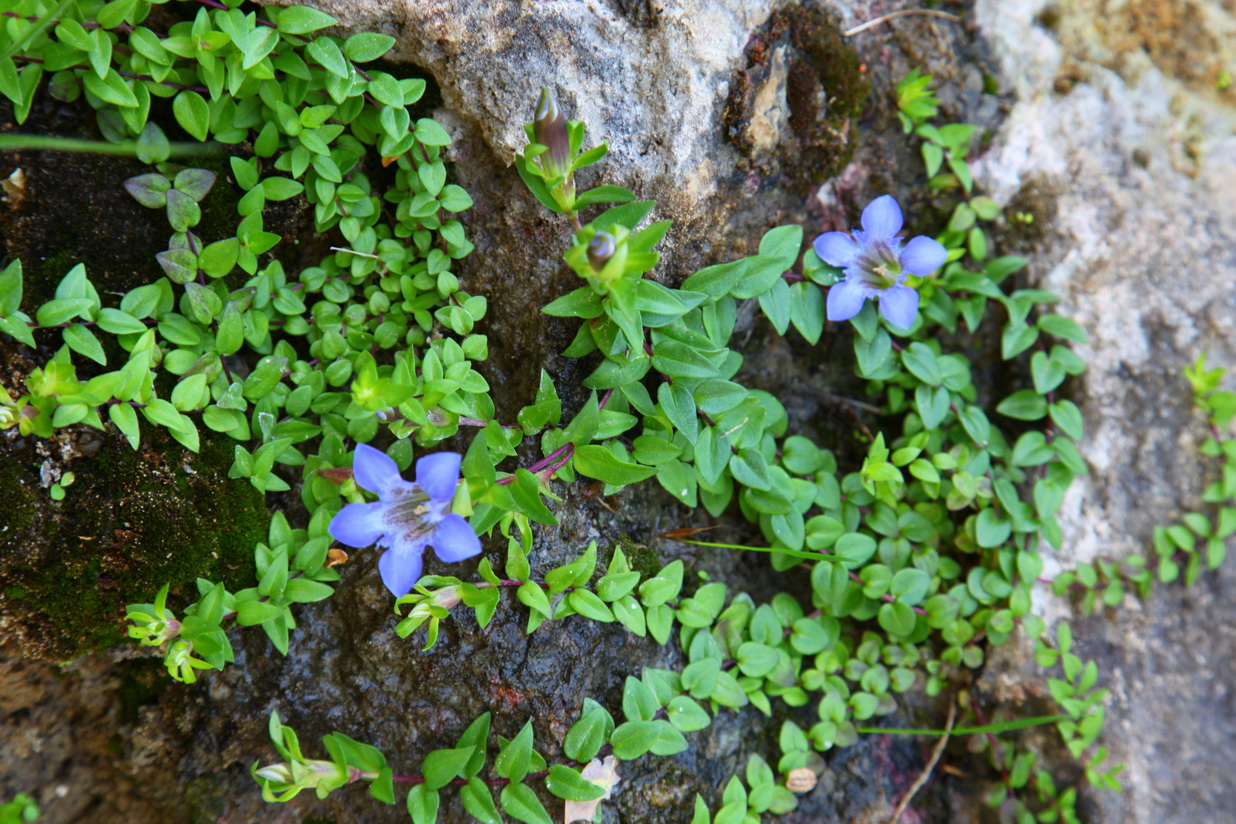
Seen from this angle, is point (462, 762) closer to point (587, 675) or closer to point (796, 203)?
point (587, 675)

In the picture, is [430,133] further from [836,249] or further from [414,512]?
[836,249]

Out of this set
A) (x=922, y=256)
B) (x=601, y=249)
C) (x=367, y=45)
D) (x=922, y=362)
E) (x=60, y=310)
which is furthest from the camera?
(x=922, y=362)

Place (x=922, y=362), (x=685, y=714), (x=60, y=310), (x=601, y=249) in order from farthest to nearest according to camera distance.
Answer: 1. (x=922, y=362)
2. (x=685, y=714)
3. (x=60, y=310)
4. (x=601, y=249)

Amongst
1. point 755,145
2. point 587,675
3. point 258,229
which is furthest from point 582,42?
point 587,675

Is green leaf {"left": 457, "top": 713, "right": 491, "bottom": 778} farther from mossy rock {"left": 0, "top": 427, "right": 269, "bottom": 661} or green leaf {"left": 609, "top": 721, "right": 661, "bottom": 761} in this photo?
mossy rock {"left": 0, "top": 427, "right": 269, "bottom": 661}

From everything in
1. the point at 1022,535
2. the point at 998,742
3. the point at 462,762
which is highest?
the point at 1022,535

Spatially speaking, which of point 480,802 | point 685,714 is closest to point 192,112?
point 480,802
